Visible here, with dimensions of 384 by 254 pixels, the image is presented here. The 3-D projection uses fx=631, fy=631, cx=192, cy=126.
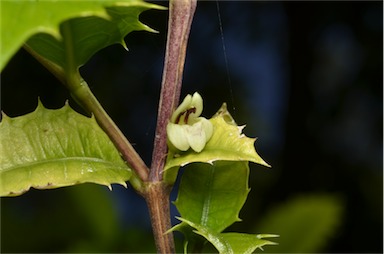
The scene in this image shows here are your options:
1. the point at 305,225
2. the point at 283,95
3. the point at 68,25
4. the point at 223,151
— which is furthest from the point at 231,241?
the point at 283,95

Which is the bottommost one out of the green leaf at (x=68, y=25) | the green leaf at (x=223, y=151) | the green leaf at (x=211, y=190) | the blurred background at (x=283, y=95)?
the green leaf at (x=211, y=190)

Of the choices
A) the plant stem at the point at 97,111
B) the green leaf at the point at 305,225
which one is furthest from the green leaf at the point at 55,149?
the green leaf at the point at 305,225

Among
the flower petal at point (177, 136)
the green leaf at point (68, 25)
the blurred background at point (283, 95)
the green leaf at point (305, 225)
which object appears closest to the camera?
the green leaf at point (68, 25)

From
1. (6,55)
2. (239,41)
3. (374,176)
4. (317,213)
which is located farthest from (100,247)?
(6,55)

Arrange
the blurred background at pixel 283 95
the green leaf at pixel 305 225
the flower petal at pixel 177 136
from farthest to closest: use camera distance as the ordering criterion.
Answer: the blurred background at pixel 283 95 → the green leaf at pixel 305 225 → the flower petal at pixel 177 136

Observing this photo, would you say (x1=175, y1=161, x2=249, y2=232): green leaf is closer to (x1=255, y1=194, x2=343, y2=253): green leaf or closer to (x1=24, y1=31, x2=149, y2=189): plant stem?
(x1=24, y1=31, x2=149, y2=189): plant stem

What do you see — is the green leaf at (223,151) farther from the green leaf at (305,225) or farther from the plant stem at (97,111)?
the green leaf at (305,225)
